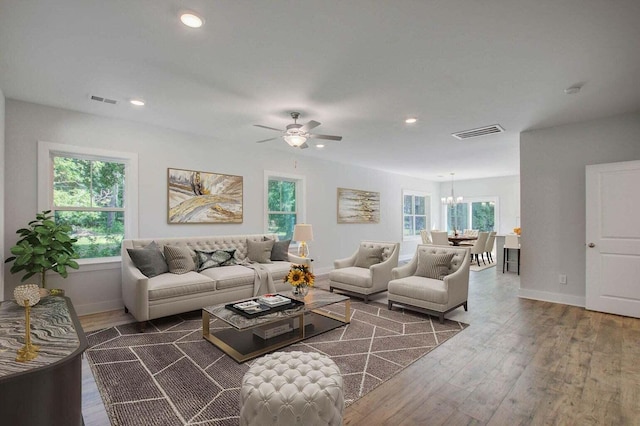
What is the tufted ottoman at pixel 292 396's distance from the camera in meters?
1.50

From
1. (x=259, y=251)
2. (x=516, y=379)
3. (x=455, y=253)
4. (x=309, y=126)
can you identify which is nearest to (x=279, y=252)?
(x=259, y=251)

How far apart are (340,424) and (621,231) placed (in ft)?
14.5

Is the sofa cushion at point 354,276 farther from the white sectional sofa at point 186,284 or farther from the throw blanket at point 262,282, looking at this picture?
the throw blanket at point 262,282

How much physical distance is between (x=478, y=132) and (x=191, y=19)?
4.28 meters

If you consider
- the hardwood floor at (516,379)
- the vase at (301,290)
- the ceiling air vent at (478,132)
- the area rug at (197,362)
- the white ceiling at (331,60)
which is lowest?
the hardwood floor at (516,379)

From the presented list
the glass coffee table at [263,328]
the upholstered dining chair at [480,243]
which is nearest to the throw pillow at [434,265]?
the glass coffee table at [263,328]

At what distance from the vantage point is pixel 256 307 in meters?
3.04

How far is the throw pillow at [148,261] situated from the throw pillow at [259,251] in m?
1.31

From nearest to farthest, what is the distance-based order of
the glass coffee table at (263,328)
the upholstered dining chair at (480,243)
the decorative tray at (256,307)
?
the glass coffee table at (263,328), the decorative tray at (256,307), the upholstered dining chair at (480,243)

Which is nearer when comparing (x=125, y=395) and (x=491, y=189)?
(x=125, y=395)

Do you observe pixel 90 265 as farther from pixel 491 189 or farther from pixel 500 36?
pixel 491 189

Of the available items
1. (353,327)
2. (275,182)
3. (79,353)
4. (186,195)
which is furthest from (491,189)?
(79,353)

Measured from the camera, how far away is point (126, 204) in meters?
4.34

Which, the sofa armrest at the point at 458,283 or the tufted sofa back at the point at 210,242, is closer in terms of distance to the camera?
the sofa armrest at the point at 458,283
